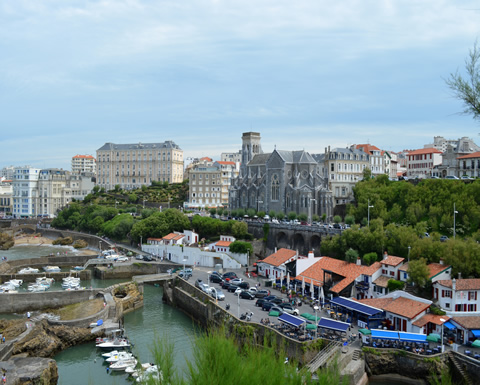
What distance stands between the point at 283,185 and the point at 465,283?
43344 millimetres

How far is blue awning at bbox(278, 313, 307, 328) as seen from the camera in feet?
104

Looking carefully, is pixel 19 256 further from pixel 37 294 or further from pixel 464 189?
pixel 464 189

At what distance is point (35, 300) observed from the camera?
44.4 meters

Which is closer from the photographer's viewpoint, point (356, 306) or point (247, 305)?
point (356, 306)

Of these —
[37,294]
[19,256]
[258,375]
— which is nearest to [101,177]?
[19,256]

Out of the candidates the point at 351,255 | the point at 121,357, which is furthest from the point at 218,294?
the point at 351,255

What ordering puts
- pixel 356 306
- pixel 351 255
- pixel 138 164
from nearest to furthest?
pixel 356 306 < pixel 351 255 < pixel 138 164

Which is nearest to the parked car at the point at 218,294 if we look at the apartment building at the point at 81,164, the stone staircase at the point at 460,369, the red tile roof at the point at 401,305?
the red tile roof at the point at 401,305

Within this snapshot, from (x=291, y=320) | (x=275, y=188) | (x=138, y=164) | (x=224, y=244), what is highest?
(x=138, y=164)

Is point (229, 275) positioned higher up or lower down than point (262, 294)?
lower down

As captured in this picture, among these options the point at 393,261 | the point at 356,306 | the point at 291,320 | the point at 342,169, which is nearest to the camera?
the point at 291,320

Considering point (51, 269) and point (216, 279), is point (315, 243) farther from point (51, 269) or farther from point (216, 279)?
point (51, 269)

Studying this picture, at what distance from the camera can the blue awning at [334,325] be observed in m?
30.9

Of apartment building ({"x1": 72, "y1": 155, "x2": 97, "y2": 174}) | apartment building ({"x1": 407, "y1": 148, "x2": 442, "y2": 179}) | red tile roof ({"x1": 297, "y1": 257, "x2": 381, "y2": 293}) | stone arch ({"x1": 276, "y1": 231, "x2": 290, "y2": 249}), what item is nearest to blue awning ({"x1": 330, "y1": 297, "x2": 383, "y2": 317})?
red tile roof ({"x1": 297, "y1": 257, "x2": 381, "y2": 293})
